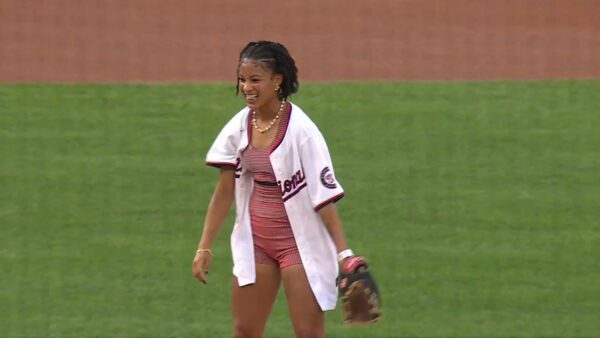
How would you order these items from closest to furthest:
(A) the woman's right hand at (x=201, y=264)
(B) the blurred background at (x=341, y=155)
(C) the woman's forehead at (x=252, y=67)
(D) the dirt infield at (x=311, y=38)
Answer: (C) the woman's forehead at (x=252, y=67) < (A) the woman's right hand at (x=201, y=264) < (B) the blurred background at (x=341, y=155) < (D) the dirt infield at (x=311, y=38)

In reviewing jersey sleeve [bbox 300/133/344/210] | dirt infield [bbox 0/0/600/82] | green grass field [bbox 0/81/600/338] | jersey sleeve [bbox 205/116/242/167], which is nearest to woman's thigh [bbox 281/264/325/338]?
jersey sleeve [bbox 300/133/344/210]

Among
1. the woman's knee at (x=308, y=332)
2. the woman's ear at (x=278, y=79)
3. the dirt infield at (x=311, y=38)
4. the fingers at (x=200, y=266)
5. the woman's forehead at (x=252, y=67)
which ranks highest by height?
the dirt infield at (x=311, y=38)

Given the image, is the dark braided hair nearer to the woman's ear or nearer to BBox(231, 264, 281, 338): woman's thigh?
the woman's ear

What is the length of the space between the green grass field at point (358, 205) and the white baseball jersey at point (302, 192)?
2.30 m

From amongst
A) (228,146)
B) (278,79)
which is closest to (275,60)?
(278,79)

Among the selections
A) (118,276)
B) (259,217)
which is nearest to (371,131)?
(118,276)

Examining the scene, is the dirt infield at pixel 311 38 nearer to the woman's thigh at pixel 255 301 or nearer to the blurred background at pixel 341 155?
the blurred background at pixel 341 155

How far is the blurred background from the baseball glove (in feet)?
7.67

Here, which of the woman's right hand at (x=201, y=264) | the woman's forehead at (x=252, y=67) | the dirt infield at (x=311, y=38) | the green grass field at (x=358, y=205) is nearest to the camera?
the woman's forehead at (x=252, y=67)

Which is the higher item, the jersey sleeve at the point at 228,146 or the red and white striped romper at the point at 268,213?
the jersey sleeve at the point at 228,146

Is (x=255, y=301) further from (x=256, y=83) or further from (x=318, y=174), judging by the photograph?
(x=256, y=83)

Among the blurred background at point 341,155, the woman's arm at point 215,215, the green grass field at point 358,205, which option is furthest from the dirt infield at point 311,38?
the woman's arm at point 215,215

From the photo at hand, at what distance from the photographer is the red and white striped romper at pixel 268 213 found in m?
5.60

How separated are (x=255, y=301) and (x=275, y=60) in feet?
3.19
